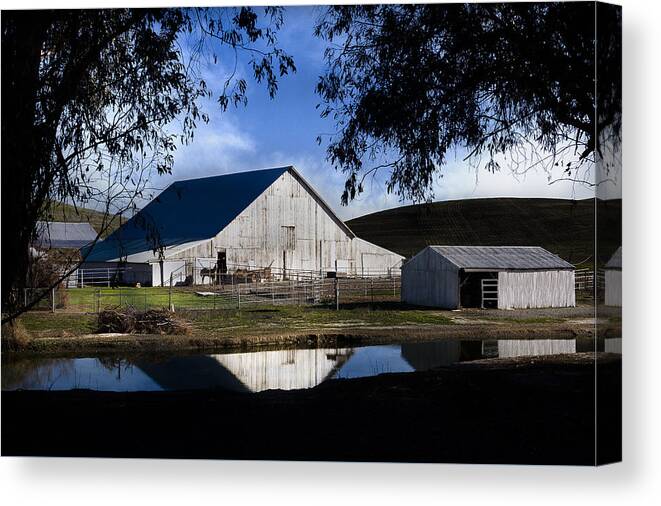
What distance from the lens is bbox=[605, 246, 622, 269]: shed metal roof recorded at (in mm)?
7148

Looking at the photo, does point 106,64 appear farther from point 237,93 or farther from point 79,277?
point 79,277

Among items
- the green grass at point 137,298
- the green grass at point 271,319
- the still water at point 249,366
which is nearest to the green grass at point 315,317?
the green grass at point 271,319

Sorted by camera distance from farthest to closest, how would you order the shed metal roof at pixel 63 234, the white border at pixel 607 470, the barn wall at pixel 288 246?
the barn wall at pixel 288 246
the shed metal roof at pixel 63 234
the white border at pixel 607 470

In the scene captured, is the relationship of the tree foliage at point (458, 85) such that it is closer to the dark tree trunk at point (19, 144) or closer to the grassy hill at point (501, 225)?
the grassy hill at point (501, 225)

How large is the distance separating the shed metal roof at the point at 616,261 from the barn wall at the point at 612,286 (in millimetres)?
33

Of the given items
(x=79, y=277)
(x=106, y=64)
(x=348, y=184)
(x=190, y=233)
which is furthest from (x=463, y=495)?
(x=106, y=64)

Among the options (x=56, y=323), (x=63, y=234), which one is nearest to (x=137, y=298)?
(x=56, y=323)

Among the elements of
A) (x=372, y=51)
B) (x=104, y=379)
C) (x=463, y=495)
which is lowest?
(x=463, y=495)

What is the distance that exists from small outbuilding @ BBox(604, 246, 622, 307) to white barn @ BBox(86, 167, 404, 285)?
1833 mm

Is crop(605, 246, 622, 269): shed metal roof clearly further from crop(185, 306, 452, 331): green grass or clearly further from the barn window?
the barn window

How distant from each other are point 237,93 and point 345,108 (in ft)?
3.05

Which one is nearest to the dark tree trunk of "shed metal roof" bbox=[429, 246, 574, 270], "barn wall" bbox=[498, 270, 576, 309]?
"shed metal roof" bbox=[429, 246, 574, 270]

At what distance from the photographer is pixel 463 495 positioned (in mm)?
7055

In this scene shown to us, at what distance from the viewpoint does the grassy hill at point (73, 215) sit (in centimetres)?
805
